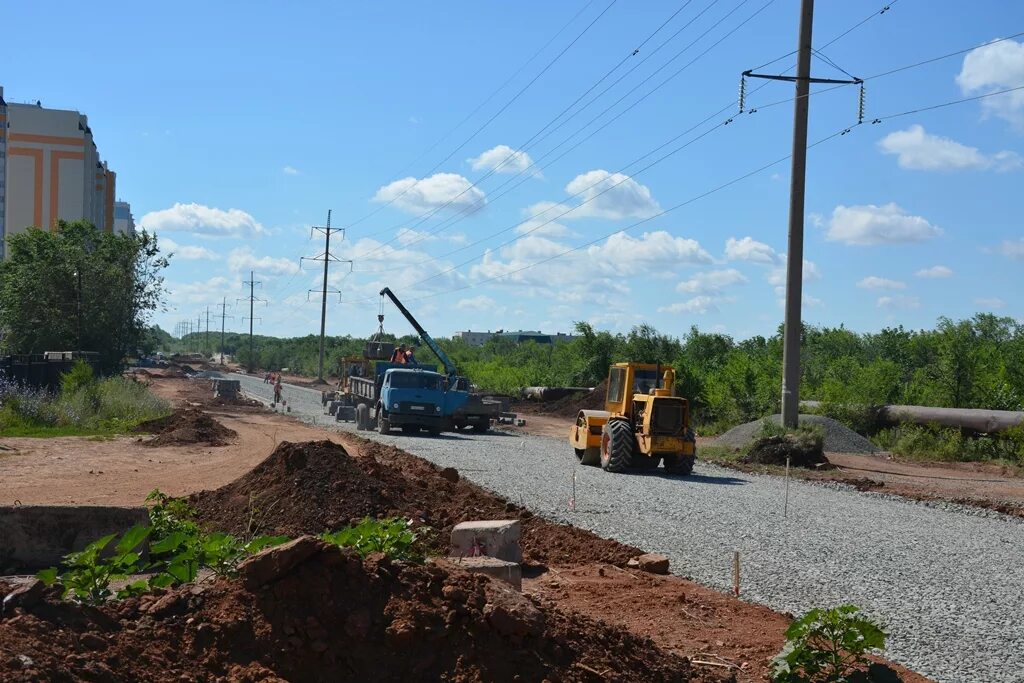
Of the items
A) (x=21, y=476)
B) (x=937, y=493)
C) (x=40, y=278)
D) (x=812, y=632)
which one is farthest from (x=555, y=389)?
(x=812, y=632)

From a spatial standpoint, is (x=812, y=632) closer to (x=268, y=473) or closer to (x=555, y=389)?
(x=268, y=473)

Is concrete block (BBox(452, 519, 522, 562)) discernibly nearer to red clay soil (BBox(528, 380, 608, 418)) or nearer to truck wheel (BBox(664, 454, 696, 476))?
truck wheel (BBox(664, 454, 696, 476))

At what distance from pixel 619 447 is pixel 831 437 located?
10680 mm

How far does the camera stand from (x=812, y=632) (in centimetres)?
729

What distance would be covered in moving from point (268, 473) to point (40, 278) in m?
34.4

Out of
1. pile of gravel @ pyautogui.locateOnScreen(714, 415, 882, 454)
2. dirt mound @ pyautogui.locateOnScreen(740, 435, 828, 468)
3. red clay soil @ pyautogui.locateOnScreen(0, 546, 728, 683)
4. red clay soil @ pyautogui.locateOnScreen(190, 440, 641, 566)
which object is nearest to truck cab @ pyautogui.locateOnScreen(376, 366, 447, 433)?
pile of gravel @ pyautogui.locateOnScreen(714, 415, 882, 454)

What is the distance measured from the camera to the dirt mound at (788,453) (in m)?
27.2

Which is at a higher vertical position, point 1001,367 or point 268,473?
point 1001,367

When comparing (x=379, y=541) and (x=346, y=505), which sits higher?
(x=379, y=541)

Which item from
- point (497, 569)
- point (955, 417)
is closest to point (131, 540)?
point (497, 569)

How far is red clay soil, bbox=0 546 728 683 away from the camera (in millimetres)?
6102

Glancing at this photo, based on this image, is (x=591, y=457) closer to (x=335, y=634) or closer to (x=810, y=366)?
(x=335, y=634)

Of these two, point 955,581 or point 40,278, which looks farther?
point 40,278

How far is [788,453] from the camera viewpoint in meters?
27.0
